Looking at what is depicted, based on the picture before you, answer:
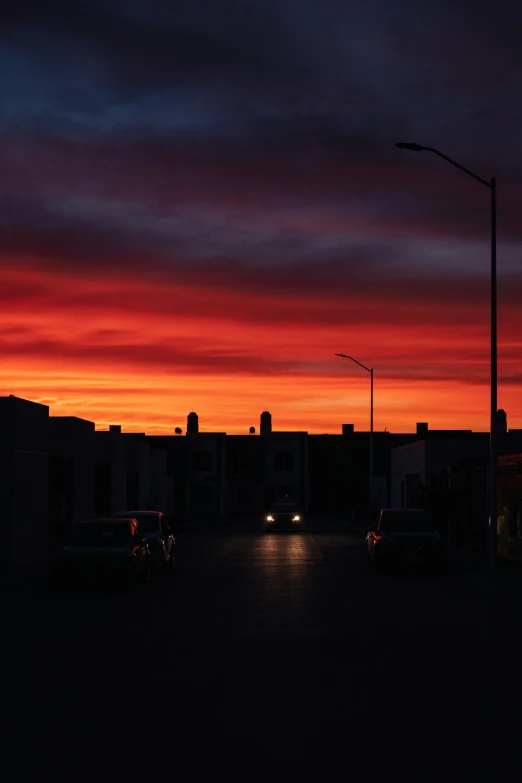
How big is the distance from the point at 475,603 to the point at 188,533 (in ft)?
140

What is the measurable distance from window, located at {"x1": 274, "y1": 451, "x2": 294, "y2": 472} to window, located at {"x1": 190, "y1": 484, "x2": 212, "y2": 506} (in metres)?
7.25

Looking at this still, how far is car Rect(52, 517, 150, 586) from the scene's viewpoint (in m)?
A: 26.4

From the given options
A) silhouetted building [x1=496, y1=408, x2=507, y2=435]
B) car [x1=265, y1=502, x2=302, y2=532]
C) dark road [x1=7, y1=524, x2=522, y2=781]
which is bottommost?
dark road [x1=7, y1=524, x2=522, y2=781]

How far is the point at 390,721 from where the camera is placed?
1091 centimetres

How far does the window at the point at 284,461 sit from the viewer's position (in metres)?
122

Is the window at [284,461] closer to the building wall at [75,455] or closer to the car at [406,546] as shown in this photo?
the building wall at [75,455]

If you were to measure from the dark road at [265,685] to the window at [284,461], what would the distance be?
9646 cm

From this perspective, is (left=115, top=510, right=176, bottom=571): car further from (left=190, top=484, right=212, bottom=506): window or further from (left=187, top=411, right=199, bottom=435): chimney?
(left=187, top=411, right=199, bottom=435): chimney

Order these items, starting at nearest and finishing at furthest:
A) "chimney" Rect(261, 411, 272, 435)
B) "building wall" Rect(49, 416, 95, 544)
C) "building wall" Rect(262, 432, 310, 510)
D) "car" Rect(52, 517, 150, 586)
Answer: "car" Rect(52, 517, 150, 586) → "building wall" Rect(49, 416, 95, 544) → "building wall" Rect(262, 432, 310, 510) → "chimney" Rect(261, 411, 272, 435)

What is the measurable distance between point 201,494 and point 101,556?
9306 cm

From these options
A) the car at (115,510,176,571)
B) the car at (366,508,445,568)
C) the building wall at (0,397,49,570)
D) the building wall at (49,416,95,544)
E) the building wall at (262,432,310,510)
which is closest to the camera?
the car at (115,510,176,571)

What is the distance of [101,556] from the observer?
26.4 meters

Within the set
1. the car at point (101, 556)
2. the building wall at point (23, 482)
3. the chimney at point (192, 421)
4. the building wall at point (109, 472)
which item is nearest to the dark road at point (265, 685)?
the car at point (101, 556)

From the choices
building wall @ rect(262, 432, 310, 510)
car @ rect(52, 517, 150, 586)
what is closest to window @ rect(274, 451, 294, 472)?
building wall @ rect(262, 432, 310, 510)
